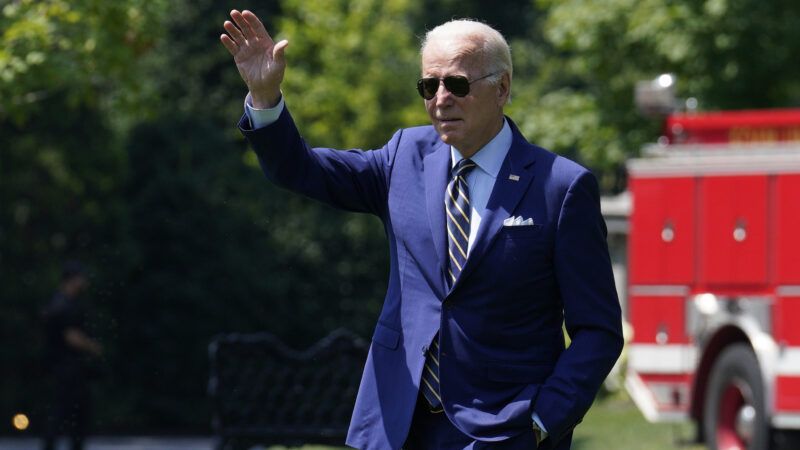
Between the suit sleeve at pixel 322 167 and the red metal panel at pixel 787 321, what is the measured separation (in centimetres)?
695

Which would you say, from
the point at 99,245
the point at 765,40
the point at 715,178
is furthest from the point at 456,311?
the point at 99,245

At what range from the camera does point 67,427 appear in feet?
50.7

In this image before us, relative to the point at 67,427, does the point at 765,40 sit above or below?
above

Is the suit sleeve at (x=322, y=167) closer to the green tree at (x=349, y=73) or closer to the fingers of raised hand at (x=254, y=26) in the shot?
the fingers of raised hand at (x=254, y=26)

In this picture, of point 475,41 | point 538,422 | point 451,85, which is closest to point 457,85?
point 451,85

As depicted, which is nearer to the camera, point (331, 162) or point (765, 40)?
point (331, 162)

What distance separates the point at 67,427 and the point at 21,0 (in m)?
5.83

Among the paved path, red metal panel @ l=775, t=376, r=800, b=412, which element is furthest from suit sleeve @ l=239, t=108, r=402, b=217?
the paved path

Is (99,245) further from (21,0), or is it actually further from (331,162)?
(331,162)

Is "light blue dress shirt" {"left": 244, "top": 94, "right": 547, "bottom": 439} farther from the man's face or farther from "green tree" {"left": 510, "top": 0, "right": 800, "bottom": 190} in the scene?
"green tree" {"left": 510, "top": 0, "right": 800, "bottom": 190}

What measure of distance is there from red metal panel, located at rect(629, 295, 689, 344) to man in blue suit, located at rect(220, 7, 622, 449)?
326 inches

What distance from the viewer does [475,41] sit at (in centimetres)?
436

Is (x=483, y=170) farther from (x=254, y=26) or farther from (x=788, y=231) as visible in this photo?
(x=788, y=231)

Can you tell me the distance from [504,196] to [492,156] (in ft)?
0.49
